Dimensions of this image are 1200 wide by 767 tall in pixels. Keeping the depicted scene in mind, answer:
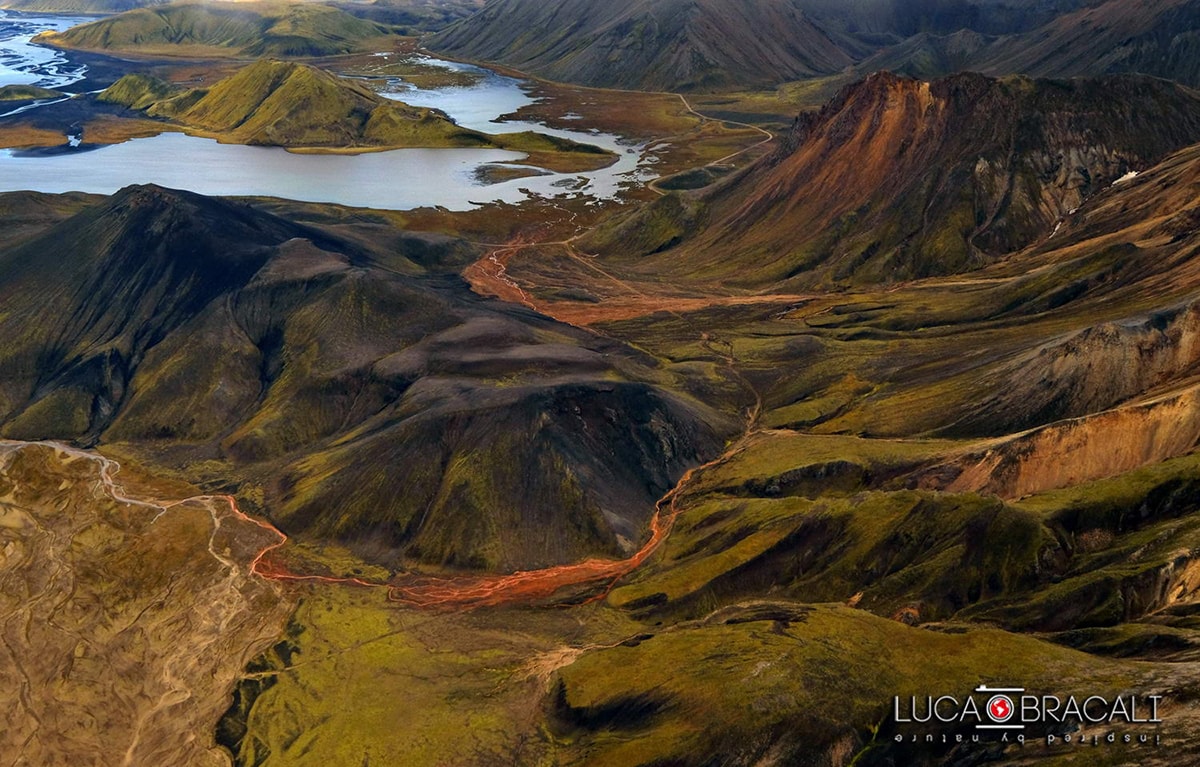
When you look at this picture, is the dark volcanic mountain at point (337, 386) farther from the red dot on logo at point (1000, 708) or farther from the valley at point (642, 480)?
the red dot on logo at point (1000, 708)

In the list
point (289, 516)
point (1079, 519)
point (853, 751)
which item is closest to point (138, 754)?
point (289, 516)

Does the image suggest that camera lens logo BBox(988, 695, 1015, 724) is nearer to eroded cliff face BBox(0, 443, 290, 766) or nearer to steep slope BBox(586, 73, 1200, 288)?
eroded cliff face BBox(0, 443, 290, 766)

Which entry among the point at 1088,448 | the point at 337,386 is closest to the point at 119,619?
the point at 337,386

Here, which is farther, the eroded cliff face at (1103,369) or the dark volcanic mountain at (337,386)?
the dark volcanic mountain at (337,386)

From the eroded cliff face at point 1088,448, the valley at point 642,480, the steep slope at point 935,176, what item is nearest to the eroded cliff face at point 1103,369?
the valley at point 642,480

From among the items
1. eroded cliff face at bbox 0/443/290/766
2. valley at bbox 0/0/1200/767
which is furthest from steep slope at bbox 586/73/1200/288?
eroded cliff face at bbox 0/443/290/766

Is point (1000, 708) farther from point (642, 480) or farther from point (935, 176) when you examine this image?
point (935, 176)
